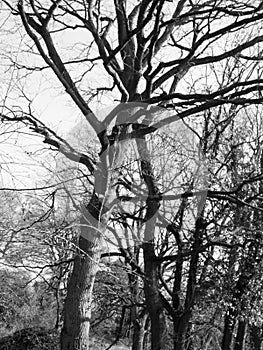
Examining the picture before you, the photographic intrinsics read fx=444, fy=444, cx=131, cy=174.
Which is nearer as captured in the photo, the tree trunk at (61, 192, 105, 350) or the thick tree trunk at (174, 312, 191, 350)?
the tree trunk at (61, 192, 105, 350)

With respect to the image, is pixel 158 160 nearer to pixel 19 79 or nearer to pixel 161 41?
pixel 161 41

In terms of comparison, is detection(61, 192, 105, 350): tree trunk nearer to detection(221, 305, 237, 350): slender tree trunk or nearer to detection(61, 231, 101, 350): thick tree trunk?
detection(61, 231, 101, 350): thick tree trunk

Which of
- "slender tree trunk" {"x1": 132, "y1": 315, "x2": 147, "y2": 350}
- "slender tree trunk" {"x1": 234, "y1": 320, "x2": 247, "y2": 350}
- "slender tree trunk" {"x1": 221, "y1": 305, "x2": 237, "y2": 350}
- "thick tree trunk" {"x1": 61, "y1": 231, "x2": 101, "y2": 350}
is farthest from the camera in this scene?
"slender tree trunk" {"x1": 132, "y1": 315, "x2": 147, "y2": 350}

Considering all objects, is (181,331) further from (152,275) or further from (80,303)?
(80,303)

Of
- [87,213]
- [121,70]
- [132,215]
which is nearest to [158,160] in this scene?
[132,215]

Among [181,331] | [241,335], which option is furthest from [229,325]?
[241,335]

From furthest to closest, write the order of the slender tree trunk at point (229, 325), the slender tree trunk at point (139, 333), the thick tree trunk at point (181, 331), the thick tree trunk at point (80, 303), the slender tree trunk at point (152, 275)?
1. the slender tree trunk at point (139, 333)
2. the slender tree trunk at point (229, 325)
3. the thick tree trunk at point (181, 331)
4. the slender tree trunk at point (152, 275)
5. the thick tree trunk at point (80, 303)

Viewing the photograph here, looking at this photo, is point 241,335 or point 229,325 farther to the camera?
point 241,335

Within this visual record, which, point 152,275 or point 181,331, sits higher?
point 152,275

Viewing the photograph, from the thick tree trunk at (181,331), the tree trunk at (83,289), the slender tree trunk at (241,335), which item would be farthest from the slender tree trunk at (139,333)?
the tree trunk at (83,289)

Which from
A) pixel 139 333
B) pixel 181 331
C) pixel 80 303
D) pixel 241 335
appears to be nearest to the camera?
pixel 80 303

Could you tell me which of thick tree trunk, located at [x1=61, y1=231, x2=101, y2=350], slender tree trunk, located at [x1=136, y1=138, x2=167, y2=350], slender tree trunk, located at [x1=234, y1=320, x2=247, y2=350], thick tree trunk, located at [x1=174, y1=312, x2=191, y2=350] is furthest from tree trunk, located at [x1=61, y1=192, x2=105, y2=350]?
slender tree trunk, located at [x1=234, y1=320, x2=247, y2=350]

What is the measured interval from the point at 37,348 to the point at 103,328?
3564 mm

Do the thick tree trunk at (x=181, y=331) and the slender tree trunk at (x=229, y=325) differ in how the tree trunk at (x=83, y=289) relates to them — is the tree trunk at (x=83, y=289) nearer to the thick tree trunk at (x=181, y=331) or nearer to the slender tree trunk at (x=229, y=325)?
the thick tree trunk at (x=181, y=331)
